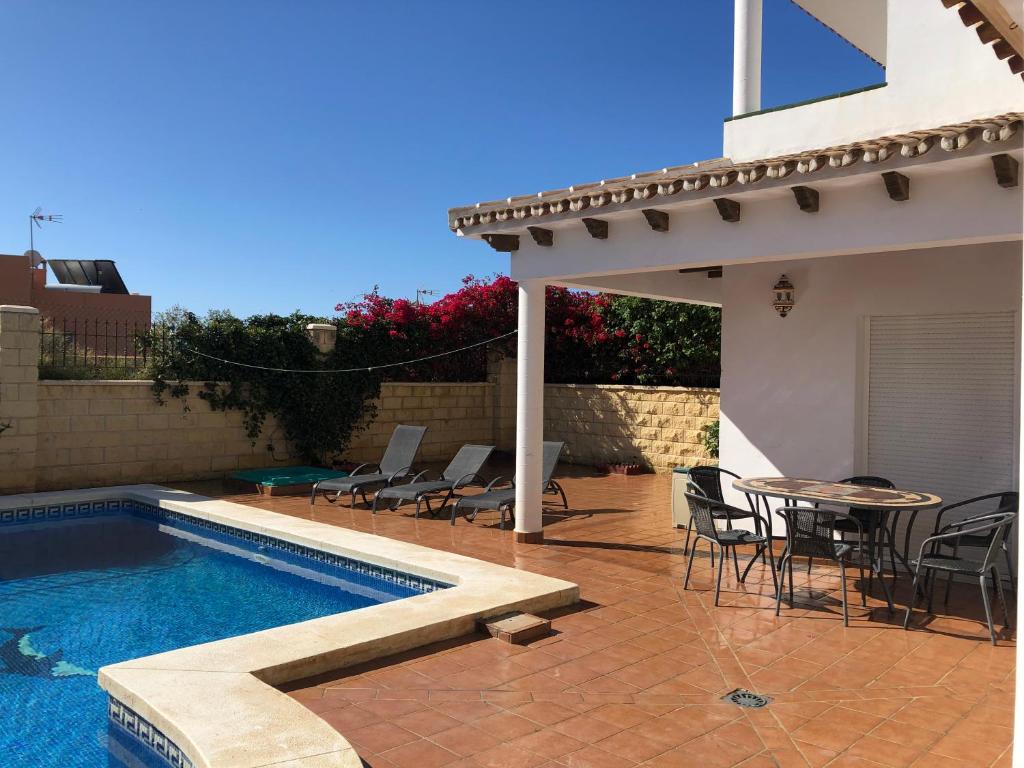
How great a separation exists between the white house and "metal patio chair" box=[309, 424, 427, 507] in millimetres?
3358

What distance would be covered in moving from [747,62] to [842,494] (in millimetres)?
5860

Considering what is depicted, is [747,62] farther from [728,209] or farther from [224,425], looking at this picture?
[224,425]

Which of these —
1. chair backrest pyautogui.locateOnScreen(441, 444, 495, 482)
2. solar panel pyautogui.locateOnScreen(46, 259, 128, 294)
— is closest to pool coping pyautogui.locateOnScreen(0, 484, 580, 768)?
chair backrest pyautogui.locateOnScreen(441, 444, 495, 482)

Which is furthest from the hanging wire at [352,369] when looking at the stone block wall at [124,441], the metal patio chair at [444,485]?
the metal patio chair at [444,485]

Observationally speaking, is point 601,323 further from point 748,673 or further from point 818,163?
point 748,673

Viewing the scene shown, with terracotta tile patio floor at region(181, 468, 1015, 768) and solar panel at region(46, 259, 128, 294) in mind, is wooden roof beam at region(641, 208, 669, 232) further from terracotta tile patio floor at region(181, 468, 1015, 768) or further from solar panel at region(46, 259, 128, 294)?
solar panel at region(46, 259, 128, 294)

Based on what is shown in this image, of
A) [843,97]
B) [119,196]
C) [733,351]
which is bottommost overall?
[733,351]

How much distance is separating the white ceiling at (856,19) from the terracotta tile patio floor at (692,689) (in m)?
7.41

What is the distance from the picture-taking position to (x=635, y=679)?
5.06 meters

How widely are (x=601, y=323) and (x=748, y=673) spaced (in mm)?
11798

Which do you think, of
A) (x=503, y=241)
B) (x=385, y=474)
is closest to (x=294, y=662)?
(x=503, y=241)

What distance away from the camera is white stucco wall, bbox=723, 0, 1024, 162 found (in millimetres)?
7344

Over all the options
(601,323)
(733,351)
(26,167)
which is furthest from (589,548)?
(26,167)

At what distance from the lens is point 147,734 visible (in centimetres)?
432
